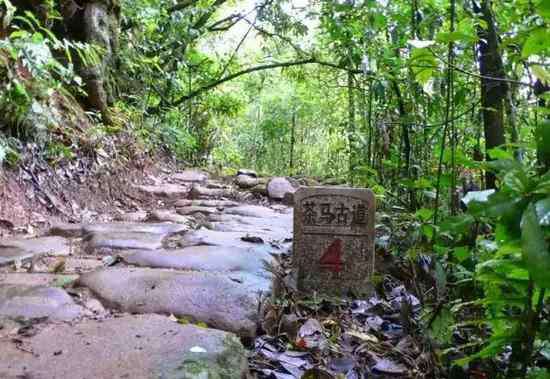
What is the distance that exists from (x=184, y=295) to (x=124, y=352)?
47cm

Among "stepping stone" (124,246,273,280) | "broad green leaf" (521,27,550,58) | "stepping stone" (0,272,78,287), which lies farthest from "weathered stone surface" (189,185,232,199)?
"broad green leaf" (521,27,550,58)

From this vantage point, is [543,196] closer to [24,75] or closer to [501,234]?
[501,234]

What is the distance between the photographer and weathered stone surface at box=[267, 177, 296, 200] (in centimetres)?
540

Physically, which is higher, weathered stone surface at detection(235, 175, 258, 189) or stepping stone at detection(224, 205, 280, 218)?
weathered stone surface at detection(235, 175, 258, 189)

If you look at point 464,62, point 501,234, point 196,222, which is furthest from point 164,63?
point 501,234

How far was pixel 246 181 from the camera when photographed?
6141 millimetres

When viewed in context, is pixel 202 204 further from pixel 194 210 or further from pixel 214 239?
pixel 214 239

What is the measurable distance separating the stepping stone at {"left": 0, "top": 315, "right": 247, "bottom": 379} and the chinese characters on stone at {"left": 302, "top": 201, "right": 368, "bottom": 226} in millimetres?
A: 1042

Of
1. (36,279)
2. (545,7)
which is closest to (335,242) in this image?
(36,279)

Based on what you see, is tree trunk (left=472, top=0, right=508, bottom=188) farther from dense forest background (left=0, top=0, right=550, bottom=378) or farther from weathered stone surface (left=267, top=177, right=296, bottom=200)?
weathered stone surface (left=267, top=177, right=296, bottom=200)

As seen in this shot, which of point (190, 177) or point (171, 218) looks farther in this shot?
point (190, 177)

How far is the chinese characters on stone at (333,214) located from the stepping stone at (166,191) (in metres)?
2.49

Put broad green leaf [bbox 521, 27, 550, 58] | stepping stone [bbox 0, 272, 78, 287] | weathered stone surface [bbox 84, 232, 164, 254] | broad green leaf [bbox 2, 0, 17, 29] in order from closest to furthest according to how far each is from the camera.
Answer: broad green leaf [bbox 521, 27, 550, 58] < stepping stone [bbox 0, 272, 78, 287] < weathered stone surface [bbox 84, 232, 164, 254] < broad green leaf [bbox 2, 0, 17, 29]

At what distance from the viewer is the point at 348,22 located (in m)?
4.06
